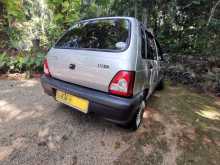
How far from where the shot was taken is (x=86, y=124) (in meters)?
2.61

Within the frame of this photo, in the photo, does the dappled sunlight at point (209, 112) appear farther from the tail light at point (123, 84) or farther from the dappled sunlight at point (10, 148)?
the dappled sunlight at point (10, 148)

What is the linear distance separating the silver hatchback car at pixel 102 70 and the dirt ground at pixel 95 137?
380mm

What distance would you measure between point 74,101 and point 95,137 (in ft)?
1.87

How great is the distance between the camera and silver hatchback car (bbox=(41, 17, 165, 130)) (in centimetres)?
192

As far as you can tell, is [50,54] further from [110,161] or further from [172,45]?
[172,45]

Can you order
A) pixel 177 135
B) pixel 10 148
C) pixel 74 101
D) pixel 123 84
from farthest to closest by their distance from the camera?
pixel 177 135, pixel 74 101, pixel 10 148, pixel 123 84

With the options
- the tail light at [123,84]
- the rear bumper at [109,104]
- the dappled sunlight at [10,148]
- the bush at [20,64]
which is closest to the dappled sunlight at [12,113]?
the dappled sunlight at [10,148]

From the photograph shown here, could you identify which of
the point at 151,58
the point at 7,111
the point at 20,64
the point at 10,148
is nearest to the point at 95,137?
the point at 10,148

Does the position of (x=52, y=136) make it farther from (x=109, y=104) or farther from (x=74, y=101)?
(x=109, y=104)

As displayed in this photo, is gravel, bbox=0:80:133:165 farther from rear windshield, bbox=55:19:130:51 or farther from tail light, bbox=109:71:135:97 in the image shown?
rear windshield, bbox=55:19:130:51

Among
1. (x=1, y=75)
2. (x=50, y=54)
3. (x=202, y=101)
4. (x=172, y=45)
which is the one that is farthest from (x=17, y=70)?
(x=172, y=45)

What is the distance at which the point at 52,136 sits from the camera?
7.47 ft

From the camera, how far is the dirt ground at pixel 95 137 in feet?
6.49

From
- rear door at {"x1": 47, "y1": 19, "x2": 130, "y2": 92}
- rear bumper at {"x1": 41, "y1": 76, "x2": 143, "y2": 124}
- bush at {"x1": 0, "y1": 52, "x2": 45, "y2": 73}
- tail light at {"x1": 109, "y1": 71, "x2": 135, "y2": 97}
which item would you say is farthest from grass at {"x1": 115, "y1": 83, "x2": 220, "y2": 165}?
bush at {"x1": 0, "y1": 52, "x2": 45, "y2": 73}
